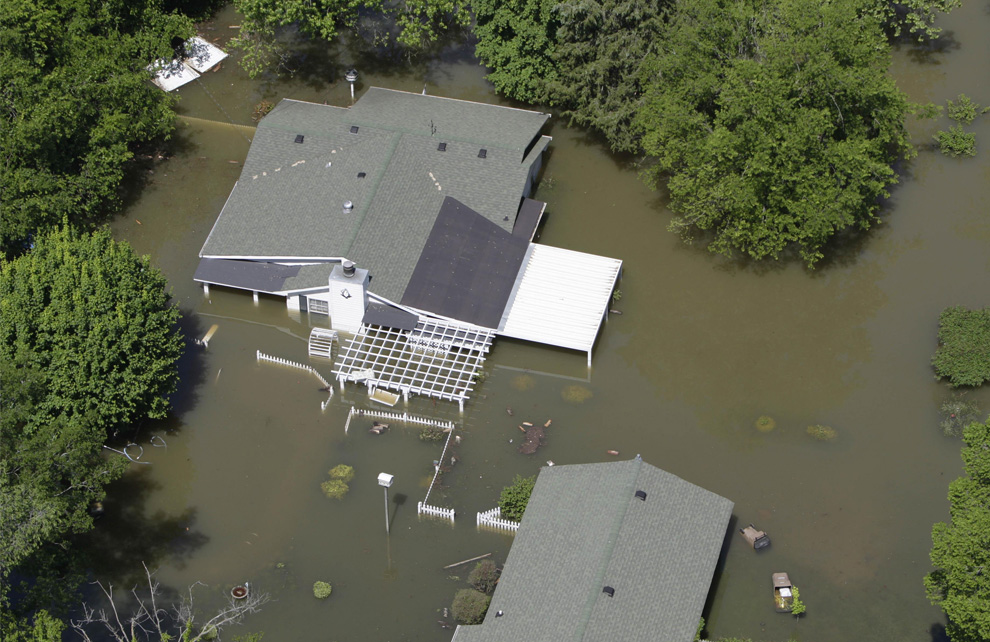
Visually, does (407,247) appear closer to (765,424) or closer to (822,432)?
(765,424)

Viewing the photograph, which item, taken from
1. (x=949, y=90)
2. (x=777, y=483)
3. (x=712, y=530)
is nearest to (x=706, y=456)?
(x=777, y=483)

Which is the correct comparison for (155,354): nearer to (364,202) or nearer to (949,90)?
(364,202)

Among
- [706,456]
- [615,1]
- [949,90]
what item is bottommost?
[706,456]

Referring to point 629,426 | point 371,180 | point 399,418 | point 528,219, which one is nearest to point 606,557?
Answer: point 629,426

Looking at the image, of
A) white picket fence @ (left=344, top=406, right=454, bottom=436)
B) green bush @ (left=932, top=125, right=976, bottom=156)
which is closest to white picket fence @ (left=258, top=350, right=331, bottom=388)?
white picket fence @ (left=344, top=406, right=454, bottom=436)

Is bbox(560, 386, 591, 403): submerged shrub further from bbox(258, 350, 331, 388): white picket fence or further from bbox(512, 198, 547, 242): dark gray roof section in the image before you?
bbox(258, 350, 331, 388): white picket fence

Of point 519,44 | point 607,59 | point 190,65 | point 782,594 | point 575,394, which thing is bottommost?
point 190,65
